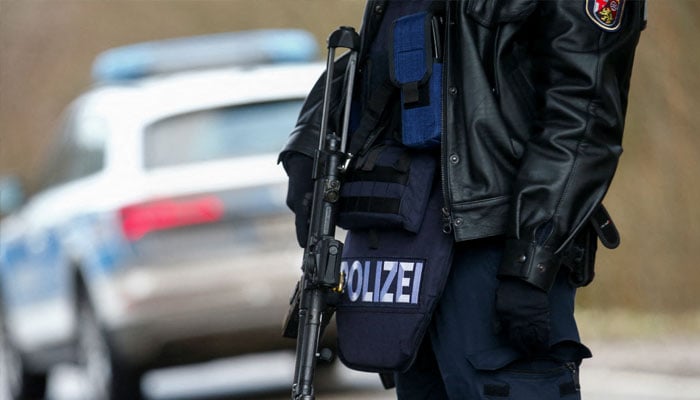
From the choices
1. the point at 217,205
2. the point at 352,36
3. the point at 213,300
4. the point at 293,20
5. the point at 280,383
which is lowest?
the point at 280,383

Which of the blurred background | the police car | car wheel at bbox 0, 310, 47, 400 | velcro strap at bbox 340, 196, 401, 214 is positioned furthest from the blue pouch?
car wheel at bbox 0, 310, 47, 400

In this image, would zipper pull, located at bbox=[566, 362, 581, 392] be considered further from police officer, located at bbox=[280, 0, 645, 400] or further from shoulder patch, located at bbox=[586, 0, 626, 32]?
shoulder patch, located at bbox=[586, 0, 626, 32]

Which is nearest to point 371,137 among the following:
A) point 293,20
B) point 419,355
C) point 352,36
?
point 352,36

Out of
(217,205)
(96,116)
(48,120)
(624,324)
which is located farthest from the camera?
(48,120)

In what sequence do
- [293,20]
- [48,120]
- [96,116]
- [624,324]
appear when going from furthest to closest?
[48,120]
[293,20]
[624,324]
[96,116]

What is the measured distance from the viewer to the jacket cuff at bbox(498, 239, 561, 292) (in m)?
2.92

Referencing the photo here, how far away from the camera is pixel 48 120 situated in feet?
72.6

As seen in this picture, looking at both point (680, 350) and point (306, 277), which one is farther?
point (680, 350)

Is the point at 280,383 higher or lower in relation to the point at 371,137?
lower

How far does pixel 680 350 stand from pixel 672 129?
2552 mm

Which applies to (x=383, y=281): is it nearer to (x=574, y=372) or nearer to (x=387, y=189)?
(x=387, y=189)

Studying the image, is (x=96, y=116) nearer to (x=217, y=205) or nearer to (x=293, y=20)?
(x=217, y=205)

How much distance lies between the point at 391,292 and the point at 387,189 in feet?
0.73

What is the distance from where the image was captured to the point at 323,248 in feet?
10.4
